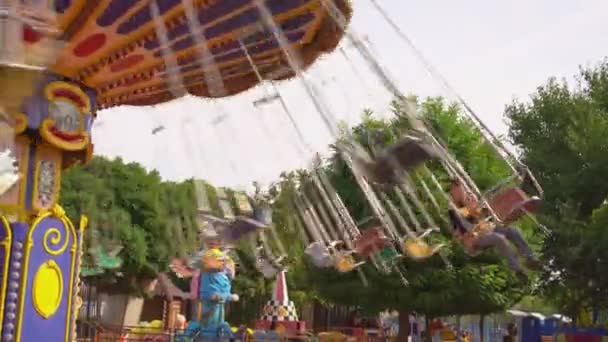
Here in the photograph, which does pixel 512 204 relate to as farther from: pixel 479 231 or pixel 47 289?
pixel 47 289

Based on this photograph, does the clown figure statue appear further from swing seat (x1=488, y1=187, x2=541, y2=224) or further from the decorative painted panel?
swing seat (x1=488, y1=187, x2=541, y2=224)

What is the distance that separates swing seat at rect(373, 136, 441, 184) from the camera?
1069 cm

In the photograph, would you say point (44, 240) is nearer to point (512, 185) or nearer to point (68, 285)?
point (68, 285)

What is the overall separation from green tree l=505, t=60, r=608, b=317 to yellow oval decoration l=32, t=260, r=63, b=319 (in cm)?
1738

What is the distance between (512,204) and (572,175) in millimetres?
15173

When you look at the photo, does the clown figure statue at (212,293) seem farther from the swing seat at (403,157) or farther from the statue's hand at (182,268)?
the swing seat at (403,157)

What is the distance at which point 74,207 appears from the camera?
36844 millimetres

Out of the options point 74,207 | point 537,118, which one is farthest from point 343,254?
point 74,207

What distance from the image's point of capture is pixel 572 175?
25.8 metres

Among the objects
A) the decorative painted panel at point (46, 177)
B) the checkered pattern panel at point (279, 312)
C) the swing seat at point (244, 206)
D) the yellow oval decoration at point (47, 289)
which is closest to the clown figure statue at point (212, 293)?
the swing seat at point (244, 206)

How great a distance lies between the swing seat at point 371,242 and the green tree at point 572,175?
1023 centimetres

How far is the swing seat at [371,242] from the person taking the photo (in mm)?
15648

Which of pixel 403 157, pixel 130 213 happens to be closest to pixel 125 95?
pixel 403 157

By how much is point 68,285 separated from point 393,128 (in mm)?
15359
